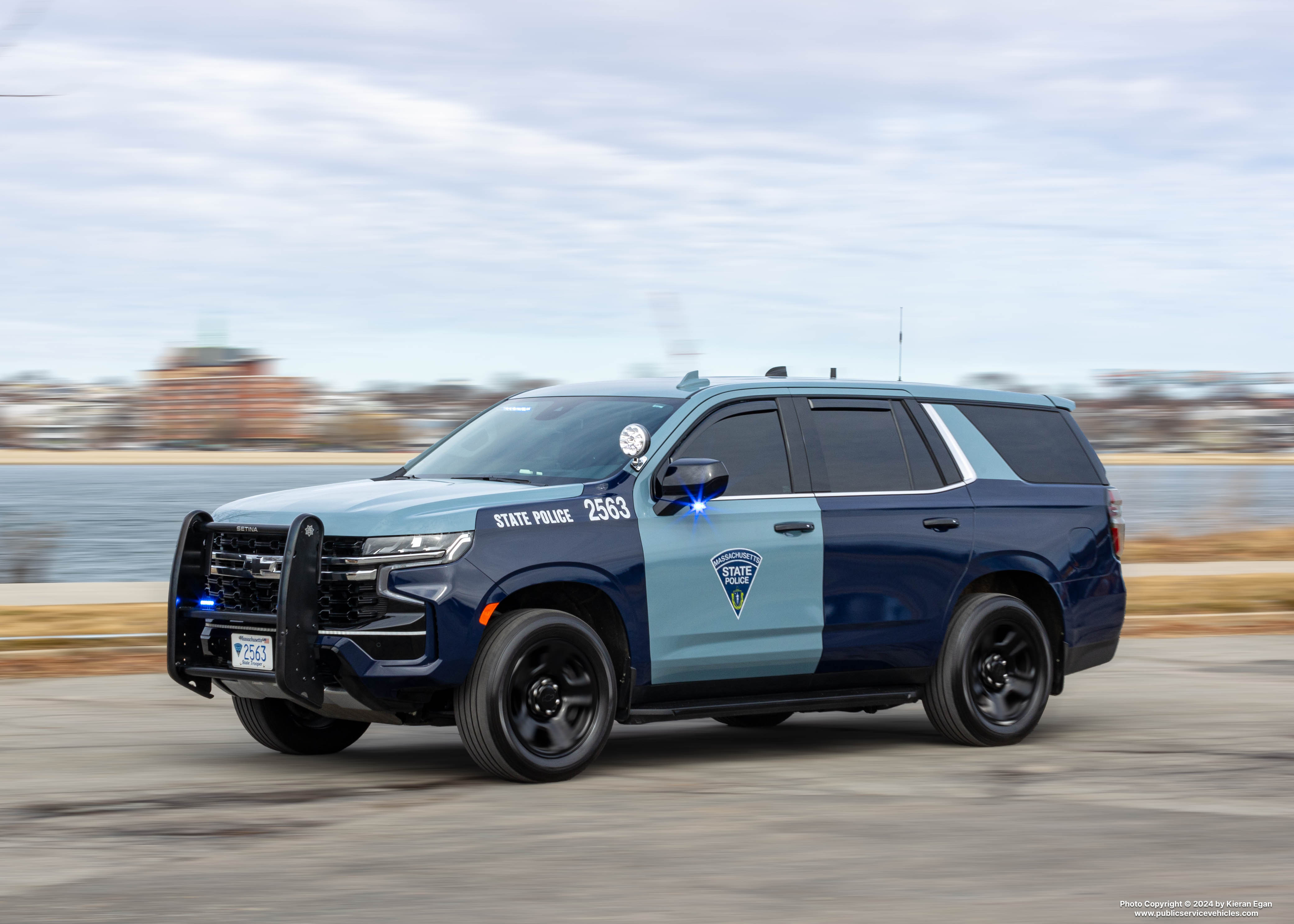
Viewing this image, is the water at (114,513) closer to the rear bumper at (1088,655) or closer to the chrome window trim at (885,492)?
the chrome window trim at (885,492)

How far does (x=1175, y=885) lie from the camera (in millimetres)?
6172

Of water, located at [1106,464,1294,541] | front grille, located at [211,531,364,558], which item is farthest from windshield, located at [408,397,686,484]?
water, located at [1106,464,1294,541]

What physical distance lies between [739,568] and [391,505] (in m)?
1.85

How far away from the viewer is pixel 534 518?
8.13 meters

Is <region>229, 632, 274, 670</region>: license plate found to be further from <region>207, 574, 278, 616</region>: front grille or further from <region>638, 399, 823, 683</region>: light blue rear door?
<region>638, 399, 823, 683</region>: light blue rear door

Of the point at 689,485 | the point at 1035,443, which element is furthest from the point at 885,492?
the point at 689,485

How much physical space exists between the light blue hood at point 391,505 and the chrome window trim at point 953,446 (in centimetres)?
250

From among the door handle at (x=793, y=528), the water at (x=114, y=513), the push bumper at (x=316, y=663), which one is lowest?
the water at (x=114, y=513)

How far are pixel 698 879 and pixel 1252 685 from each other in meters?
7.87

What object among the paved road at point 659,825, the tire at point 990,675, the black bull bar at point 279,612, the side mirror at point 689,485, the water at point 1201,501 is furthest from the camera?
the water at point 1201,501

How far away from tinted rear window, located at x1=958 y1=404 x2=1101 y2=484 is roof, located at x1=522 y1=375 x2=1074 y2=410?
0.09 meters

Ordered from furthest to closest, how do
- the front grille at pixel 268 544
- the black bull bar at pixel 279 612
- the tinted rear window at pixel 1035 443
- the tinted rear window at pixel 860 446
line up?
the tinted rear window at pixel 1035 443
the tinted rear window at pixel 860 446
the front grille at pixel 268 544
the black bull bar at pixel 279 612

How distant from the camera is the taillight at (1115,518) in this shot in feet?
34.8

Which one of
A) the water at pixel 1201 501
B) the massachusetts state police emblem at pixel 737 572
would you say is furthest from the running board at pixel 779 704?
the water at pixel 1201 501
